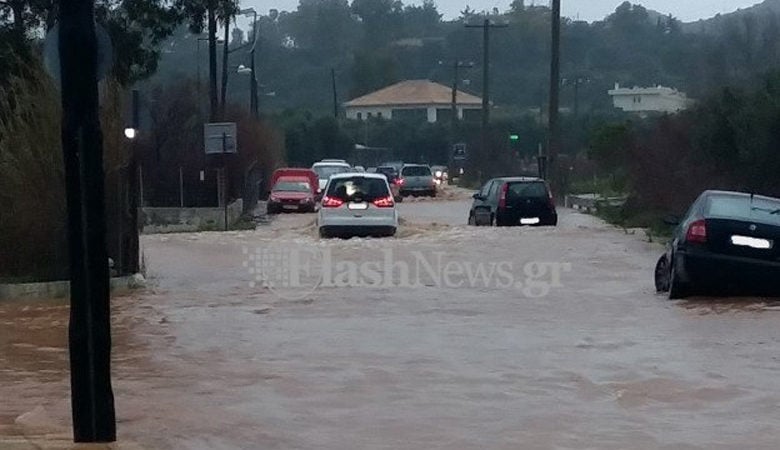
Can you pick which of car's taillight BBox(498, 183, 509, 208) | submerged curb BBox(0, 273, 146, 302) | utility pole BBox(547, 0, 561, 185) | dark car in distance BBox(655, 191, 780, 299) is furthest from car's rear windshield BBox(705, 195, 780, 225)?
utility pole BBox(547, 0, 561, 185)

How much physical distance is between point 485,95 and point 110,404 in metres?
60.7

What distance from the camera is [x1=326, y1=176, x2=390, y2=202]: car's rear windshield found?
28969 millimetres

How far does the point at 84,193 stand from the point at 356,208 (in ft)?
68.3

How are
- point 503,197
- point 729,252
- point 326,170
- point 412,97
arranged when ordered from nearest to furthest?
point 729,252 < point 503,197 < point 326,170 < point 412,97

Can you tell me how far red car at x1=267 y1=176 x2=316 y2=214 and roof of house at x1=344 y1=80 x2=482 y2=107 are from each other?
213 ft

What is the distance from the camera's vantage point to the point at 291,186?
4925cm

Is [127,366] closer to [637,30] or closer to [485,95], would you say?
[485,95]

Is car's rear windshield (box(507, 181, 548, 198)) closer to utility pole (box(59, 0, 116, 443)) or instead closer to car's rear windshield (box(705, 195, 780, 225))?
car's rear windshield (box(705, 195, 780, 225))

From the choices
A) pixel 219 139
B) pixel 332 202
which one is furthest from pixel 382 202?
pixel 219 139

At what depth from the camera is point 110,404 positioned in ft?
27.6

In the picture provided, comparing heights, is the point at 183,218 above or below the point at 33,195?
below

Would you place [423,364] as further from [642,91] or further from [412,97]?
[412,97]

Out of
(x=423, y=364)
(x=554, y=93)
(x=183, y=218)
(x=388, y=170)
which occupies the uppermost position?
(x=554, y=93)

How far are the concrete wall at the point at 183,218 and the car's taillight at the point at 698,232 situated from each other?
22355mm
